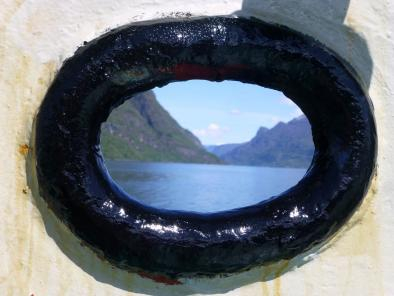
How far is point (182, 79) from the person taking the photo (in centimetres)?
179

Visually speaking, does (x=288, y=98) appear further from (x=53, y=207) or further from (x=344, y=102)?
(x=53, y=207)

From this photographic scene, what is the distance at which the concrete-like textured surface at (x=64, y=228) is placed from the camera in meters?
1.74

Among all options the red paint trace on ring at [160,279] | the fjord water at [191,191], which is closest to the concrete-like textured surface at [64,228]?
the red paint trace on ring at [160,279]

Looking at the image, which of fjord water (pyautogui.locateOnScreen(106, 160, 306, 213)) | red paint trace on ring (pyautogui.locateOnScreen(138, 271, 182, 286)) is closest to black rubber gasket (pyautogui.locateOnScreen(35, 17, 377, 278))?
red paint trace on ring (pyautogui.locateOnScreen(138, 271, 182, 286))

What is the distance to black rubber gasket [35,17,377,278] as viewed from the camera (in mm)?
1690

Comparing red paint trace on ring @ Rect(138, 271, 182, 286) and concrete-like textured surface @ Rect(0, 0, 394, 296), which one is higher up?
concrete-like textured surface @ Rect(0, 0, 394, 296)

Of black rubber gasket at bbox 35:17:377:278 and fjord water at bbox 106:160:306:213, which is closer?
black rubber gasket at bbox 35:17:377:278

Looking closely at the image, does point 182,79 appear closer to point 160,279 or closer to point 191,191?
point 160,279

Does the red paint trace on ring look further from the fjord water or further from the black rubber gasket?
the fjord water

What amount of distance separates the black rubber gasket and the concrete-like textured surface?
7 cm

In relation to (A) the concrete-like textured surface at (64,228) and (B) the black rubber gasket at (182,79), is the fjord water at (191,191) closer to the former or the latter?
(B) the black rubber gasket at (182,79)

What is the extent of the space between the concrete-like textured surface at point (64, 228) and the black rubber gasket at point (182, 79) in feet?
0.21

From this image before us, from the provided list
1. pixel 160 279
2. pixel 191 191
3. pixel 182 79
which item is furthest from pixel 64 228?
pixel 191 191

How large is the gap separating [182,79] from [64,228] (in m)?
0.64
